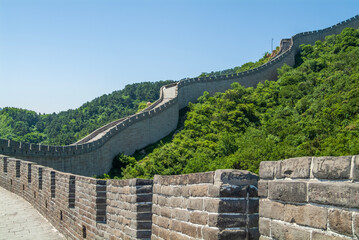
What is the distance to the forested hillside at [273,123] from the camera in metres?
29.8

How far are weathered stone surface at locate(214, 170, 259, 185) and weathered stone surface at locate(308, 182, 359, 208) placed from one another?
35.4 inches

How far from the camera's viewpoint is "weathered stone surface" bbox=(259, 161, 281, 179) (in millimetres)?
3120

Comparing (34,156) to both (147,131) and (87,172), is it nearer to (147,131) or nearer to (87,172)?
(87,172)

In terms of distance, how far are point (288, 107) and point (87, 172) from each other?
16.9 metres

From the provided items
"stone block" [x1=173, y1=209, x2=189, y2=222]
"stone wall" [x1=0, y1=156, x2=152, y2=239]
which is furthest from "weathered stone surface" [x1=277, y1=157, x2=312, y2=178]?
"stone wall" [x1=0, y1=156, x2=152, y2=239]

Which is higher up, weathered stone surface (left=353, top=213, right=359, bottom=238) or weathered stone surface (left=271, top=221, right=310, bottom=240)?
weathered stone surface (left=353, top=213, right=359, bottom=238)

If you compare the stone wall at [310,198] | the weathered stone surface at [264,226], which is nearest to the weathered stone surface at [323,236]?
the stone wall at [310,198]

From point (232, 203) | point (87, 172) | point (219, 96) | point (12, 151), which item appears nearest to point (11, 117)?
point (219, 96)

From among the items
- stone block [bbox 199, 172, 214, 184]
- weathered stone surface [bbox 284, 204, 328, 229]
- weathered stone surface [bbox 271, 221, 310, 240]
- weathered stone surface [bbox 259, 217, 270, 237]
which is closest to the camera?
weathered stone surface [bbox 284, 204, 328, 229]

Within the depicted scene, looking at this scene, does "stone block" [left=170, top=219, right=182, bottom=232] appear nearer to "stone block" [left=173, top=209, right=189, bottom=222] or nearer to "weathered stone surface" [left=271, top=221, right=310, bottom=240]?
"stone block" [left=173, top=209, right=189, bottom=222]

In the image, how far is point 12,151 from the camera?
22016 millimetres

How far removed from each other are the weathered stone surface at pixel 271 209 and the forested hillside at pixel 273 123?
76.9ft

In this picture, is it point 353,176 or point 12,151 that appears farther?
point 12,151

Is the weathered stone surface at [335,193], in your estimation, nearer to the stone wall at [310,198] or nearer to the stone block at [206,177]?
the stone wall at [310,198]
